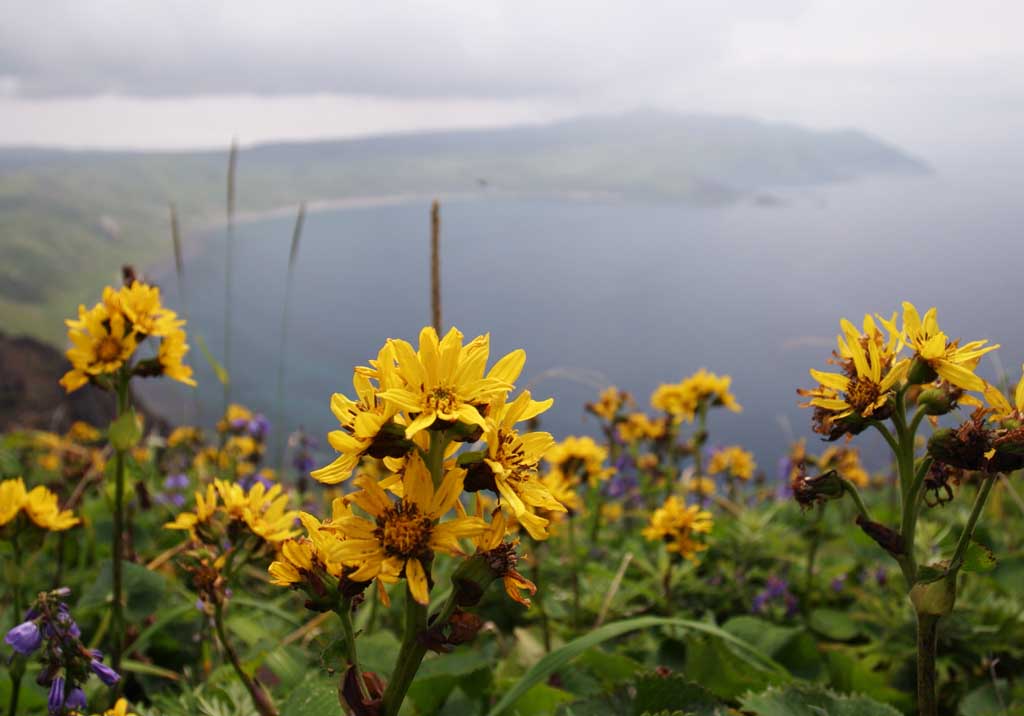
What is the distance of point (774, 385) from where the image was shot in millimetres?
30641

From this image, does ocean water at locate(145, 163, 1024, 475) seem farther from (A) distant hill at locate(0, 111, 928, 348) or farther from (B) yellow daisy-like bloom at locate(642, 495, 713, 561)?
(A) distant hill at locate(0, 111, 928, 348)

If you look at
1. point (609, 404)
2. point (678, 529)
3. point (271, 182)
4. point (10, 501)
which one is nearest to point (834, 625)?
point (678, 529)

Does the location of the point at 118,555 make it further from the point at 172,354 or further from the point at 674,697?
the point at 674,697

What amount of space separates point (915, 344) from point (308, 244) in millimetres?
89605

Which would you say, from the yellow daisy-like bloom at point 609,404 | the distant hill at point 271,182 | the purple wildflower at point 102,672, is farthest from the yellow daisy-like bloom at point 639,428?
the distant hill at point 271,182

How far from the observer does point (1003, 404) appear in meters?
1.71

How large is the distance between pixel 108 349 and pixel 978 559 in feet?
9.28

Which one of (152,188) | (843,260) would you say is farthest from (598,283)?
(152,188)

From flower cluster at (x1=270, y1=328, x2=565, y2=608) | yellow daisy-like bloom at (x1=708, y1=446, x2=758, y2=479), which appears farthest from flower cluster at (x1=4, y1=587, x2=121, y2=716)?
yellow daisy-like bloom at (x1=708, y1=446, x2=758, y2=479)

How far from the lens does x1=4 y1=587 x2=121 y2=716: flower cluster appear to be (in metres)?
1.87

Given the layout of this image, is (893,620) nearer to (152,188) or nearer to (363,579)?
(363,579)

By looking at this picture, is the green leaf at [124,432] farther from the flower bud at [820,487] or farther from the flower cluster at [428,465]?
the flower bud at [820,487]

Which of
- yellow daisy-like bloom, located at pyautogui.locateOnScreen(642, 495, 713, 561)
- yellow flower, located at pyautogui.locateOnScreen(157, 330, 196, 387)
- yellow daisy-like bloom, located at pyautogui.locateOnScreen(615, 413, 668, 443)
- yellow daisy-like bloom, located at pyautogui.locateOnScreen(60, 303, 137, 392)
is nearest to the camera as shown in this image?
yellow daisy-like bloom, located at pyautogui.locateOnScreen(60, 303, 137, 392)

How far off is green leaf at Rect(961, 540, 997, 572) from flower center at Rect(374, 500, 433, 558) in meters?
1.31
